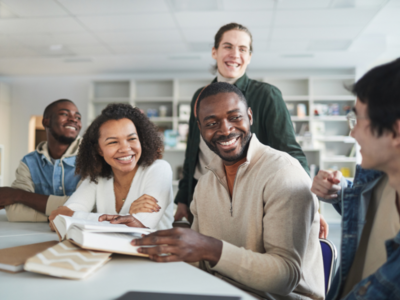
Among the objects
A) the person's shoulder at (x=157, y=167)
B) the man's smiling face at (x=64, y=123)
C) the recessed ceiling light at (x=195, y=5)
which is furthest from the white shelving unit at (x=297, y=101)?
the person's shoulder at (x=157, y=167)

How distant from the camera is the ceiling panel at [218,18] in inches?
163

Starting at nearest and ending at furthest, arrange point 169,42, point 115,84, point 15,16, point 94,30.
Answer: point 15,16, point 94,30, point 169,42, point 115,84

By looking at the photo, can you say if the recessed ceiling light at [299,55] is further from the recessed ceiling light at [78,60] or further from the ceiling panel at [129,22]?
the recessed ceiling light at [78,60]

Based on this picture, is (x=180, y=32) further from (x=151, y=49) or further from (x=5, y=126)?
(x=5, y=126)

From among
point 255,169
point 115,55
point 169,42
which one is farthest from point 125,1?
point 255,169

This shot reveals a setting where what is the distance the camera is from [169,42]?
5199 millimetres

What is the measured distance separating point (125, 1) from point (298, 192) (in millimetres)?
3426

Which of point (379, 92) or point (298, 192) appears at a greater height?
point (379, 92)

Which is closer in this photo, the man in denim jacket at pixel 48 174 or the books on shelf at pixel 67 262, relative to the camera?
the books on shelf at pixel 67 262

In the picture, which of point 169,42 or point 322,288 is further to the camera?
point 169,42

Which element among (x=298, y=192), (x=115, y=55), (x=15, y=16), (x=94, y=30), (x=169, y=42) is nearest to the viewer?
(x=298, y=192)

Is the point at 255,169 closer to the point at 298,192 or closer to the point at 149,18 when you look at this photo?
the point at 298,192

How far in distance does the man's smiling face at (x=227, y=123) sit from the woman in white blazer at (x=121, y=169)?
17.8 inches

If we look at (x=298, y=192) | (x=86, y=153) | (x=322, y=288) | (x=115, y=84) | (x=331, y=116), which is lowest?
(x=322, y=288)
